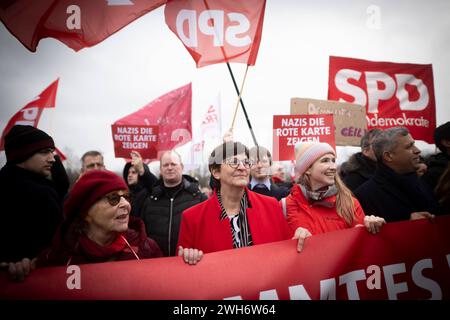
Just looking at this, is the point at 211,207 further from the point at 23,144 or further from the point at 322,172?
the point at 23,144

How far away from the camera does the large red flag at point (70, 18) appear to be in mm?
4203

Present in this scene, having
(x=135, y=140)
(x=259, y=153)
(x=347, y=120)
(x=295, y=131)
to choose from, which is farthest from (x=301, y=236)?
(x=135, y=140)

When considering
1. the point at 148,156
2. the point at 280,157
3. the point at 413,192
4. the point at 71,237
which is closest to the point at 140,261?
the point at 71,237

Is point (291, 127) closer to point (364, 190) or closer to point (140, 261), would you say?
point (364, 190)

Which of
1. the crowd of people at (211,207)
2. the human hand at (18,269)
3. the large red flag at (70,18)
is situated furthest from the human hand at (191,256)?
the large red flag at (70,18)

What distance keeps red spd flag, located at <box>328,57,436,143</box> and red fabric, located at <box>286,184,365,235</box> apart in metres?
2.97

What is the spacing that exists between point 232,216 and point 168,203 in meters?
1.30

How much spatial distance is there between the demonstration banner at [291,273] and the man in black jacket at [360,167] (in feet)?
4.60

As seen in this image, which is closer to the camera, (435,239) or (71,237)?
(71,237)

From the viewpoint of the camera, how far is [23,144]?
2920 millimetres

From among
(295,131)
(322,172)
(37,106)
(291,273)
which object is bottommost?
(291,273)

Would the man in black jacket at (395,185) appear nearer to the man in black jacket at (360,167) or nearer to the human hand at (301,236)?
the man in black jacket at (360,167)

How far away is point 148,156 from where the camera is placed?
20.0ft

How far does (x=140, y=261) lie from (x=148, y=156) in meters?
3.83
